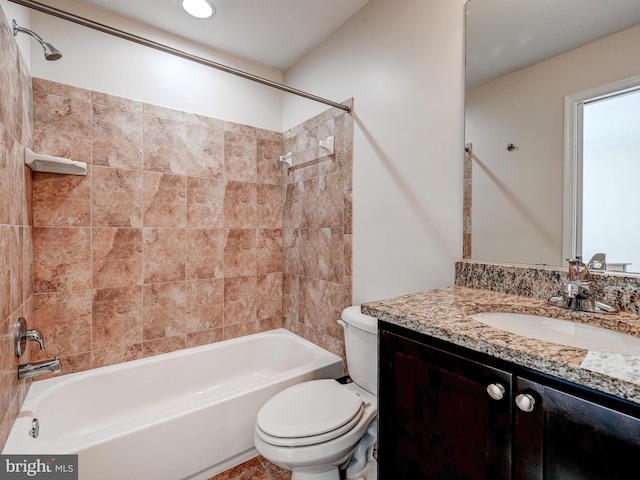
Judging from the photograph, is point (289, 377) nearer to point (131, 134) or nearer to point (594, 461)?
point (594, 461)

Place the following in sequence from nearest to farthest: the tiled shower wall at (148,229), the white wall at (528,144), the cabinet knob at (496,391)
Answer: the cabinet knob at (496,391), the white wall at (528,144), the tiled shower wall at (148,229)

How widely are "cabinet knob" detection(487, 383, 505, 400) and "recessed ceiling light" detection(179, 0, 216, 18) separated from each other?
2208 millimetres

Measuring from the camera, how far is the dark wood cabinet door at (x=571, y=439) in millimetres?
519

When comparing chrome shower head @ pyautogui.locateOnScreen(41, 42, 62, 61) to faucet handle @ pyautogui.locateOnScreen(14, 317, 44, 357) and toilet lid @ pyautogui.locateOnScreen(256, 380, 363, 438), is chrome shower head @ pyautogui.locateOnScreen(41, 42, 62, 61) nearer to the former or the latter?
faucet handle @ pyautogui.locateOnScreen(14, 317, 44, 357)

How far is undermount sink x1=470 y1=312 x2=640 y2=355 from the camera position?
31.1 inches

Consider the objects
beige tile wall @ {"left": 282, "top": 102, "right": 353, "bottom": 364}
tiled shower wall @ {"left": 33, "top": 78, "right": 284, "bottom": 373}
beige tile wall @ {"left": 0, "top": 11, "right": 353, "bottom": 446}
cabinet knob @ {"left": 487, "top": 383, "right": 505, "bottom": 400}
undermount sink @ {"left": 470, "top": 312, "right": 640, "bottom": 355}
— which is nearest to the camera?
cabinet knob @ {"left": 487, "top": 383, "right": 505, "bottom": 400}

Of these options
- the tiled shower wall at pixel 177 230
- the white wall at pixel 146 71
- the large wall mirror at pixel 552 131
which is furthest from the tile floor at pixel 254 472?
the white wall at pixel 146 71

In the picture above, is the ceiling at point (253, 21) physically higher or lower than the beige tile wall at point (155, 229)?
higher

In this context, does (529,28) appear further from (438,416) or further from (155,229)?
(155,229)

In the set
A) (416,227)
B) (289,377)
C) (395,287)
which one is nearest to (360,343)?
(395,287)

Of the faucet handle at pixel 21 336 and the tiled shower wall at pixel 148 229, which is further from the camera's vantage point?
the tiled shower wall at pixel 148 229

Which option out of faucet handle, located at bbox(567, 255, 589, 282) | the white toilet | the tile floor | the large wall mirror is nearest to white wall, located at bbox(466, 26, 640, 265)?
the large wall mirror

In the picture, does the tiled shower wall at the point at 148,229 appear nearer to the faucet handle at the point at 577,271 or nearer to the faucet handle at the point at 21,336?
the faucet handle at the point at 21,336

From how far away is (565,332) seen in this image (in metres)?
0.90
